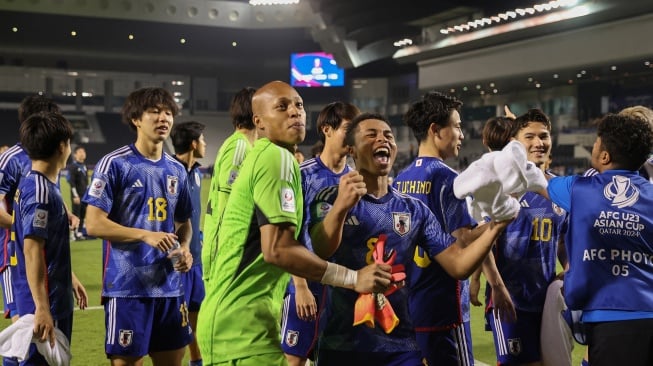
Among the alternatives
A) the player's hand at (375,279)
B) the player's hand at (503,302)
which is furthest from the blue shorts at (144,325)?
the player's hand at (375,279)

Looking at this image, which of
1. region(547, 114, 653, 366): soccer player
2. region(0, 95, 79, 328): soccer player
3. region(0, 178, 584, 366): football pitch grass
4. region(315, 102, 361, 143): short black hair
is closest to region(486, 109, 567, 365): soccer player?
region(547, 114, 653, 366): soccer player

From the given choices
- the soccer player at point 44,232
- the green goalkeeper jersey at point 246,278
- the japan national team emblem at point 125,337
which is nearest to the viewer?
the green goalkeeper jersey at point 246,278

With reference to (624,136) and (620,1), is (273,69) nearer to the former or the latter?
(620,1)

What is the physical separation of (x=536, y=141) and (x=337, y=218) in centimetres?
226

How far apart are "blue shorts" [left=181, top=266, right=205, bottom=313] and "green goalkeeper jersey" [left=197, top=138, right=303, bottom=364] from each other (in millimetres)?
3350

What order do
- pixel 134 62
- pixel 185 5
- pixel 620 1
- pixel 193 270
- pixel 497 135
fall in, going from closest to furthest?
pixel 497 135 → pixel 193 270 → pixel 620 1 → pixel 185 5 → pixel 134 62

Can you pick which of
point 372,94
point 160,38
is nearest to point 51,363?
point 160,38

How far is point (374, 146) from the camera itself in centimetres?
349

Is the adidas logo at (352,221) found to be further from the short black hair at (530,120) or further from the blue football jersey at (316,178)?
the short black hair at (530,120)

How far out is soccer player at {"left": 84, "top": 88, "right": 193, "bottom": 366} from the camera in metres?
4.68

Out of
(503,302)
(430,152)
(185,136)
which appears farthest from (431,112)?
(185,136)

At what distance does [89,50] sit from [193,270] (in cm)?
5024

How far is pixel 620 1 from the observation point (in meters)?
26.0

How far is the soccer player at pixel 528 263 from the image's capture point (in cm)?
491
